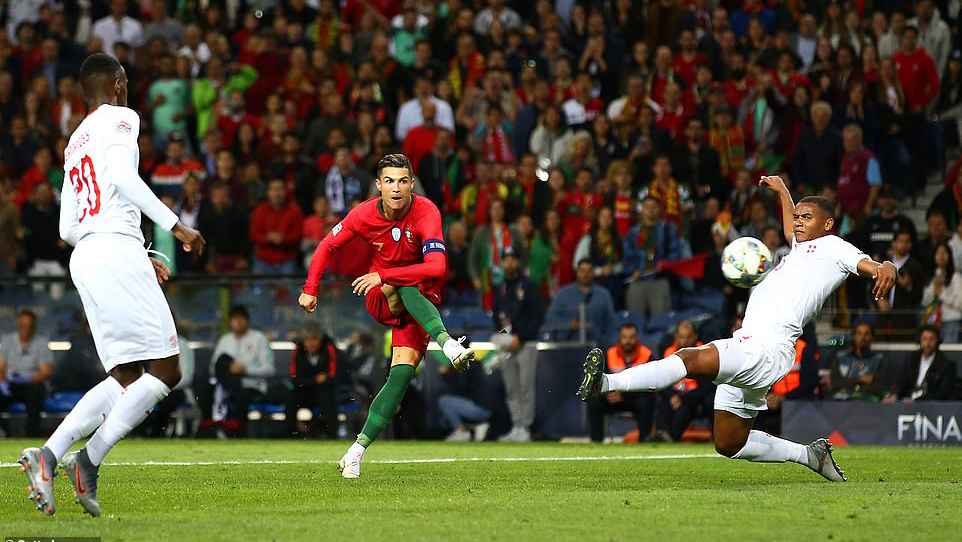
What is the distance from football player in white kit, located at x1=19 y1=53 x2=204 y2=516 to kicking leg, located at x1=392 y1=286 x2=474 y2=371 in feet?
7.41

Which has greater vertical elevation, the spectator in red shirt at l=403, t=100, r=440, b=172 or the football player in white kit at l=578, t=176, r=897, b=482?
the spectator in red shirt at l=403, t=100, r=440, b=172

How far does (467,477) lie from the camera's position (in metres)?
9.98

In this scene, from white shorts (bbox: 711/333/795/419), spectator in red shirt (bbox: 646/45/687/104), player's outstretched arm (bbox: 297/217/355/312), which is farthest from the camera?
Result: spectator in red shirt (bbox: 646/45/687/104)

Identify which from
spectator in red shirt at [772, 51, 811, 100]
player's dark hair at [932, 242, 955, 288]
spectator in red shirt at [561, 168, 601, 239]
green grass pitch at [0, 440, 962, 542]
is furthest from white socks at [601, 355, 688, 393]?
spectator in red shirt at [772, 51, 811, 100]

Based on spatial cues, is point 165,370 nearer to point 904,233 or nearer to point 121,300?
point 121,300

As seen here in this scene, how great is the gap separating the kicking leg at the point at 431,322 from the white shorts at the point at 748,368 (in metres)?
1.68

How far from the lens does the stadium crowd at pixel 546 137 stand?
18.0 meters

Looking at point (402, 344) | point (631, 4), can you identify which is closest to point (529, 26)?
point (631, 4)

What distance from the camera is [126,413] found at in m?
7.30

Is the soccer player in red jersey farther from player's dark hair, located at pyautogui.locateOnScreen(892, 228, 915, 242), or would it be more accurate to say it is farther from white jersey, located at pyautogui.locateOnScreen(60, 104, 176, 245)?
player's dark hair, located at pyautogui.locateOnScreen(892, 228, 915, 242)

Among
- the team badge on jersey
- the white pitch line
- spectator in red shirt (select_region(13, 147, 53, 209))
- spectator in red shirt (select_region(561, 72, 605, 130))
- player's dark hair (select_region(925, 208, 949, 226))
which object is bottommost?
the white pitch line

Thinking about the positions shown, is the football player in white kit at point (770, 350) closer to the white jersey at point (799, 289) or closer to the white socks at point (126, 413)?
the white jersey at point (799, 289)

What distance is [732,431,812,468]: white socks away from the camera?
9.32 metres

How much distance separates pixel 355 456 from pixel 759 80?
1191 cm
